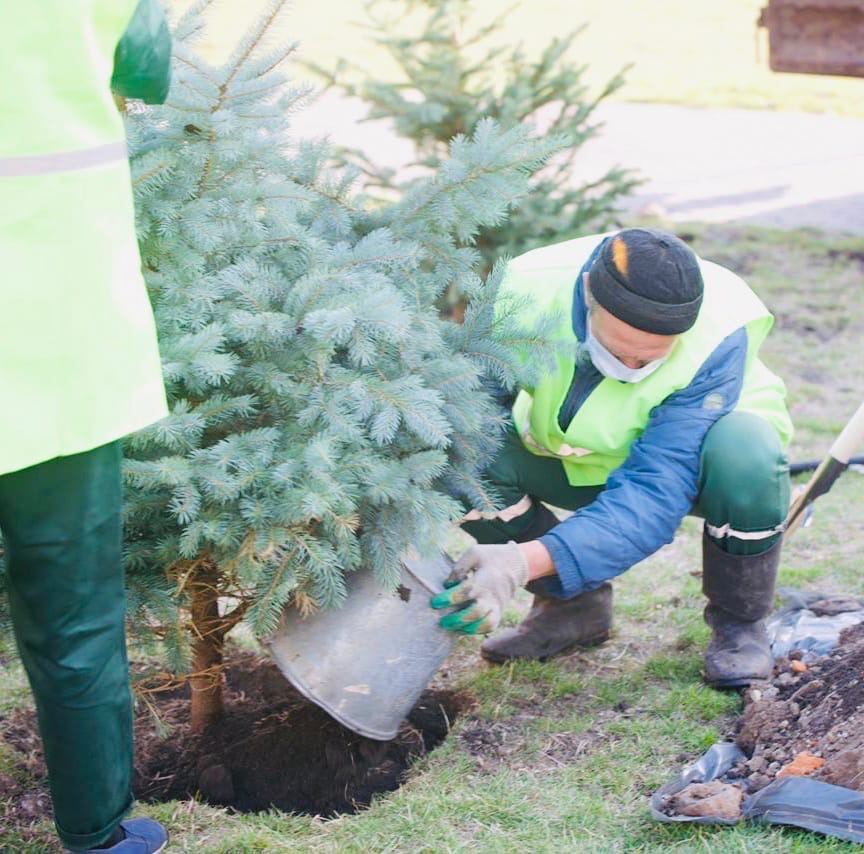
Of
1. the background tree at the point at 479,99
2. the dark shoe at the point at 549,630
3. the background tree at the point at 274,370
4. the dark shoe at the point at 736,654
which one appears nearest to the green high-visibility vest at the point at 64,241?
the background tree at the point at 274,370

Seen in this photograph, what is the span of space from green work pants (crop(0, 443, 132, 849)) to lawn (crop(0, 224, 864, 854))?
1.30 ft

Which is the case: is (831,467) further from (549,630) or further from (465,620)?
(465,620)

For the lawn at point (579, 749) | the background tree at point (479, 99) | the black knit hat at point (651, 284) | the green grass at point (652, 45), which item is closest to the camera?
the lawn at point (579, 749)

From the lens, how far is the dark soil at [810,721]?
2451 mm

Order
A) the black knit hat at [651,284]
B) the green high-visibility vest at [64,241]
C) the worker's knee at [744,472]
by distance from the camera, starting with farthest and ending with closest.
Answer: the worker's knee at [744,472]
the black knit hat at [651,284]
the green high-visibility vest at [64,241]

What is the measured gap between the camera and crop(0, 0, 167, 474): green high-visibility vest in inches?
65.9

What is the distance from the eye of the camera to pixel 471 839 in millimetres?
2439

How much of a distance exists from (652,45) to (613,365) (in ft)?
42.6

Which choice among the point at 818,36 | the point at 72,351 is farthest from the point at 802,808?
the point at 818,36

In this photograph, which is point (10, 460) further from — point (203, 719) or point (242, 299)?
point (203, 719)

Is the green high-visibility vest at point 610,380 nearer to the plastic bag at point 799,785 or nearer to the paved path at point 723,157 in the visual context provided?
the plastic bag at point 799,785

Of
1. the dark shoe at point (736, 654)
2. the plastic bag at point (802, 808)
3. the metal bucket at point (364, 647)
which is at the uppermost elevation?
the metal bucket at point (364, 647)

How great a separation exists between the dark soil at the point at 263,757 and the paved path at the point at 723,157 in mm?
4931

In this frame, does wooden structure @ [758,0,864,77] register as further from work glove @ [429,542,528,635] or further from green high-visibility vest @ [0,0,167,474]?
green high-visibility vest @ [0,0,167,474]
